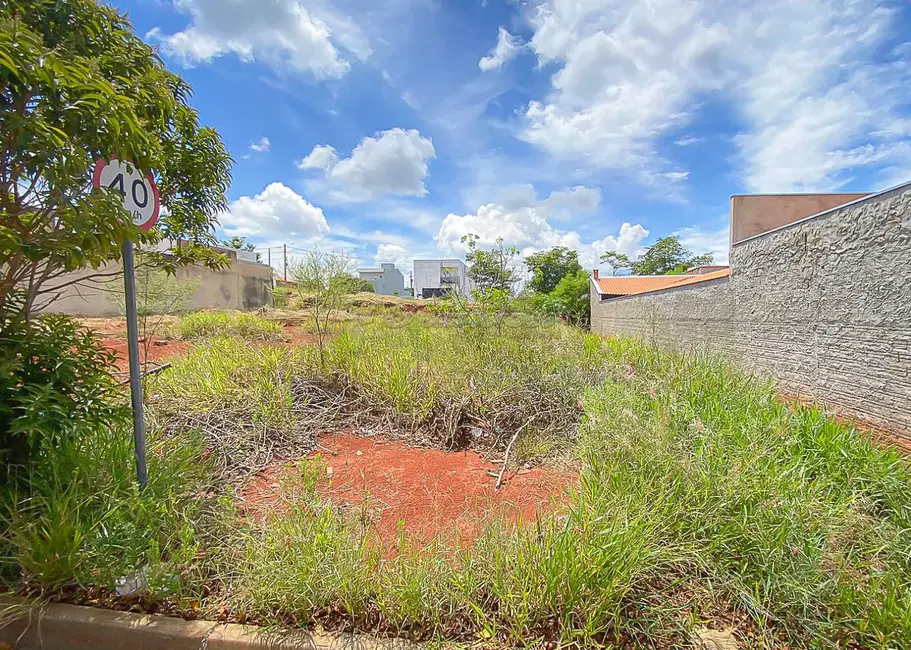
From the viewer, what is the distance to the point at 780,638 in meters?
1.38

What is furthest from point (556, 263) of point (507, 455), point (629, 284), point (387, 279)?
point (507, 455)

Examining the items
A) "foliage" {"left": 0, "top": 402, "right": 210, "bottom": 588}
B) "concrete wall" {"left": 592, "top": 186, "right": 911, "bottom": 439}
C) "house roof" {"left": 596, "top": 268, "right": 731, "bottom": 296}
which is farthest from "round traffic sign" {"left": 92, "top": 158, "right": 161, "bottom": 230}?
"house roof" {"left": 596, "top": 268, "right": 731, "bottom": 296}

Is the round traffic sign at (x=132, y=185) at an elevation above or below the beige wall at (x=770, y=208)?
below

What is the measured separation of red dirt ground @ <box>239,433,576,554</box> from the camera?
201cm

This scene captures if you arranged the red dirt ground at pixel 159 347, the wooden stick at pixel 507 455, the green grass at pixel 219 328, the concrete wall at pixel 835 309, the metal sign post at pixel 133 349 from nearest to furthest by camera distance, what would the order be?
the metal sign post at pixel 133 349 < the wooden stick at pixel 507 455 < the concrete wall at pixel 835 309 < the red dirt ground at pixel 159 347 < the green grass at pixel 219 328

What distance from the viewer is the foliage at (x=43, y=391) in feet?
5.17

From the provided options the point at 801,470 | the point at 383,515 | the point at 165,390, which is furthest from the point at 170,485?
the point at 801,470

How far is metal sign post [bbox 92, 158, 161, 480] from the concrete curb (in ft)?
1.85

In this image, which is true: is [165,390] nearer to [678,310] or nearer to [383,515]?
[383,515]

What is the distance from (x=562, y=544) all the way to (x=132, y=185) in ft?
9.01

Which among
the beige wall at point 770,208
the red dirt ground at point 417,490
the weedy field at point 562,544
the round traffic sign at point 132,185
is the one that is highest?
the beige wall at point 770,208

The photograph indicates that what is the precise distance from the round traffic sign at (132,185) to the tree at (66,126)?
4cm

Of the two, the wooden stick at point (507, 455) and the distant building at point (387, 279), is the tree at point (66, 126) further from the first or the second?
the distant building at point (387, 279)

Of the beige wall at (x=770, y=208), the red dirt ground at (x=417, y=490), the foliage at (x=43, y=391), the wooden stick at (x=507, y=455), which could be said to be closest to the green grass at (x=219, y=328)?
the red dirt ground at (x=417, y=490)
